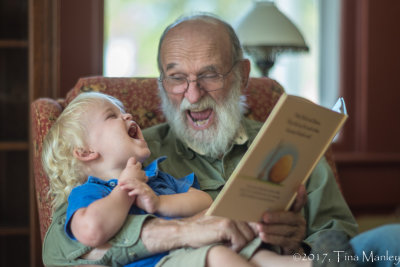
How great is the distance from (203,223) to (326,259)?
0.42 metres

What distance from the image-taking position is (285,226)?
5.11 ft

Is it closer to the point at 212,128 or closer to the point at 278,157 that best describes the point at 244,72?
the point at 212,128

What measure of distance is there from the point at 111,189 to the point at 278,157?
22.1 inches

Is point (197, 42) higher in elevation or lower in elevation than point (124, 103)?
higher

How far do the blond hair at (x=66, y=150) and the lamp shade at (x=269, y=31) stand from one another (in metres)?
1.62

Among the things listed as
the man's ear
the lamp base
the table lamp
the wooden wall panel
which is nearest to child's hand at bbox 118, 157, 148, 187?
the man's ear

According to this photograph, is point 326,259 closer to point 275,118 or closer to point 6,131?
point 275,118

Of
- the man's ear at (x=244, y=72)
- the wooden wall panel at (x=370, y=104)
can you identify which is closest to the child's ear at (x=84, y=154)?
the man's ear at (x=244, y=72)

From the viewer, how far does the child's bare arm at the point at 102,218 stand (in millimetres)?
1499

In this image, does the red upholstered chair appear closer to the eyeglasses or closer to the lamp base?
the eyeglasses

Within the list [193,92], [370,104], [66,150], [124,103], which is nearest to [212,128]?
[193,92]

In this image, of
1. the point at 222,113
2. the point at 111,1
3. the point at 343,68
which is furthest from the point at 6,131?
the point at 343,68

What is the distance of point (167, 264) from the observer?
1.51 metres

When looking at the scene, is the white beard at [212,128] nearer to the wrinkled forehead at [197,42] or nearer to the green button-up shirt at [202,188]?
the green button-up shirt at [202,188]
